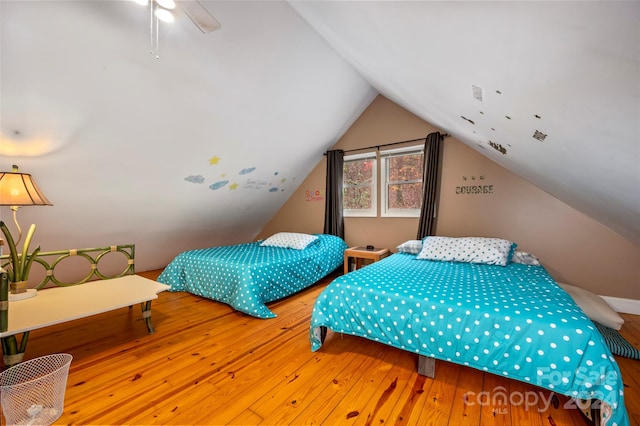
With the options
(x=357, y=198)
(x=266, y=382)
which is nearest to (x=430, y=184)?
(x=357, y=198)

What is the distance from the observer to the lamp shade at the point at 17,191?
1661 millimetres

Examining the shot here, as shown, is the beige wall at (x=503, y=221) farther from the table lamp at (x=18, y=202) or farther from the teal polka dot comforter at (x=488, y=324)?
the table lamp at (x=18, y=202)

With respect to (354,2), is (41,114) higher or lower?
lower

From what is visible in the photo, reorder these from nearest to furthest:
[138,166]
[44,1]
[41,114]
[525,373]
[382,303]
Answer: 1. [525,373]
2. [44,1]
3. [382,303]
4. [41,114]
5. [138,166]

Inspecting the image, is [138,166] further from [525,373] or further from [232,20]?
[525,373]

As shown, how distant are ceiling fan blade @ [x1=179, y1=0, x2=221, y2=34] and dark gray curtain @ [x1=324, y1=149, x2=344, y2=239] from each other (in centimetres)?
294

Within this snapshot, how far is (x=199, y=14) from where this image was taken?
122cm

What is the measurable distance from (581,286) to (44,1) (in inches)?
195

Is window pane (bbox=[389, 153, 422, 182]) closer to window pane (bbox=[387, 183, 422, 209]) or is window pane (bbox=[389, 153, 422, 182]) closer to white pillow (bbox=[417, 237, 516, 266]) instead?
window pane (bbox=[387, 183, 422, 209])

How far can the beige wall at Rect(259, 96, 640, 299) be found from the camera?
2.54 meters

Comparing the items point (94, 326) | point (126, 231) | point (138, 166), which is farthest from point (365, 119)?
point (94, 326)

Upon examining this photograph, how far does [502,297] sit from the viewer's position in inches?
60.9

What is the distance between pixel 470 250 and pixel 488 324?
1.36 m

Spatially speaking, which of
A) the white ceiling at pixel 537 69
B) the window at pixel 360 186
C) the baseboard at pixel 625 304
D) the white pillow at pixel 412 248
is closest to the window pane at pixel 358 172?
the window at pixel 360 186
